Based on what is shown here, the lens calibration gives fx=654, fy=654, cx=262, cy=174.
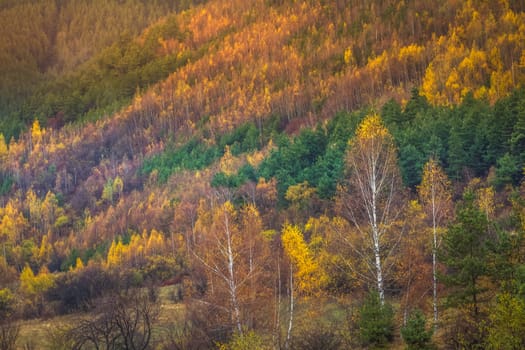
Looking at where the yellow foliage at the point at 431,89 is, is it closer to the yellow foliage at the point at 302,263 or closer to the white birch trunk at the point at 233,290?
the yellow foliage at the point at 302,263

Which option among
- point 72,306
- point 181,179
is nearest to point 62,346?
point 72,306

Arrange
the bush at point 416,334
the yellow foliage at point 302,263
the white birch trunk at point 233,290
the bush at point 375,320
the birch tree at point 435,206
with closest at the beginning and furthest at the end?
1. the bush at point 416,334
2. the bush at point 375,320
3. the white birch trunk at point 233,290
4. the birch tree at point 435,206
5. the yellow foliage at point 302,263

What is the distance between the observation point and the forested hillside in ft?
102

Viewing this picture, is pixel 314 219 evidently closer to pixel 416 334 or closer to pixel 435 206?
pixel 435 206

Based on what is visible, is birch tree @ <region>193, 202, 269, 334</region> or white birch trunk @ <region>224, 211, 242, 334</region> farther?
birch tree @ <region>193, 202, 269, 334</region>

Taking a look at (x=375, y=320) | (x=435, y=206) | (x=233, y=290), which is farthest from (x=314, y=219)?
(x=375, y=320)

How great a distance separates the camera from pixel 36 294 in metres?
84.0

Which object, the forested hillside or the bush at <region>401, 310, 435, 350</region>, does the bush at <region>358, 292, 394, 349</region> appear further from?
the bush at <region>401, 310, 435, 350</region>

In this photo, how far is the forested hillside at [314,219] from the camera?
31.2 metres

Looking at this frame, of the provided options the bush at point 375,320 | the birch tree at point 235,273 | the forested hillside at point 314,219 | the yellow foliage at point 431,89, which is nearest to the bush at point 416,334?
the forested hillside at point 314,219

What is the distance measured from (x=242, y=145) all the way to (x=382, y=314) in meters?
127

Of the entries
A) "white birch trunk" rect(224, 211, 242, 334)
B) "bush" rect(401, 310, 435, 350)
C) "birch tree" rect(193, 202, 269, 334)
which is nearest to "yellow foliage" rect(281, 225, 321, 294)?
"birch tree" rect(193, 202, 269, 334)

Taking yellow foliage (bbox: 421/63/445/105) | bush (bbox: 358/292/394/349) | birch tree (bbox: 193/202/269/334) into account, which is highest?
yellow foliage (bbox: 421/63/445/105)

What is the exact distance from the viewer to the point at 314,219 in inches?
2729
